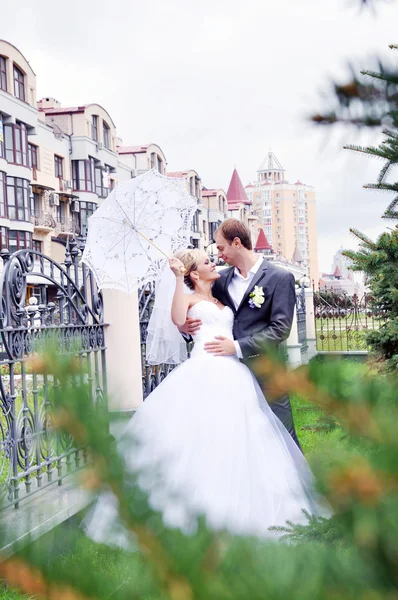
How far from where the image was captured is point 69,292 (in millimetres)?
Result: 4594

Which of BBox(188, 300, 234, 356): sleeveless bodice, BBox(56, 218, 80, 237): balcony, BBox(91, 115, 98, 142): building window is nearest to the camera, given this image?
BBox(188, 300, 234, 356): sleeveless bodice

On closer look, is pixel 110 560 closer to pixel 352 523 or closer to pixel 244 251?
pixel 352 523

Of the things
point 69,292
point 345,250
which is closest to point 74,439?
point 345,250

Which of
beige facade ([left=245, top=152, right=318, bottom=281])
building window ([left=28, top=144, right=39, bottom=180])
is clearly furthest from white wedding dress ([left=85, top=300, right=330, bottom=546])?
beige facade ([left=245, top=152, right=318, bottom=281])

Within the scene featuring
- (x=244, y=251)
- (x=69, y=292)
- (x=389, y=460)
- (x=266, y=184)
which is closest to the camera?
(x=389, y=460)

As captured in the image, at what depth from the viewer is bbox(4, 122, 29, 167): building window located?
3697 centimetres

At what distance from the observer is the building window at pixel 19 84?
3714 centimetres

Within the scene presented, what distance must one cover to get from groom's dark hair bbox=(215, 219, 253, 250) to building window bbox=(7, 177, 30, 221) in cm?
3477

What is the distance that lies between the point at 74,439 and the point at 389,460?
20 cm

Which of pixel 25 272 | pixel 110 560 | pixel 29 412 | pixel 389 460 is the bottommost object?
pixel 29 412

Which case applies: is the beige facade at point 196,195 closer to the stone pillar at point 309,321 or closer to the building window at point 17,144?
the building window at point 17,144

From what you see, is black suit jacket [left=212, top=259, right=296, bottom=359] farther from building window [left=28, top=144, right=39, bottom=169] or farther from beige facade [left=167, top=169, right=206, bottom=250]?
beige facade [left=167, top=169, right=206, bottom=250]

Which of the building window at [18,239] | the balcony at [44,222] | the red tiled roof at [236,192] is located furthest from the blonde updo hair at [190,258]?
the red tiled roof at [236,192]

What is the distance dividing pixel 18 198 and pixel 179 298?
115 ft
